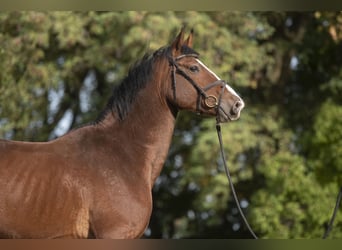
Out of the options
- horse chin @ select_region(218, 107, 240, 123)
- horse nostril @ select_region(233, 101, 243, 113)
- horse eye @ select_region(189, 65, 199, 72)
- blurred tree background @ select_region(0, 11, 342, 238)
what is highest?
horse eye @ select_region(189, 65, 199, 72)

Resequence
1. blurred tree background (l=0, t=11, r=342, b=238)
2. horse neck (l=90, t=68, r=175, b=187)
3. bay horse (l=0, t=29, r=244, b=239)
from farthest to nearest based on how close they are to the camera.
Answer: blurred tree background (l=0, t=11, r=342, b=238), horse neck (l=90, t=68, r=175, b=187), bay horse (l=0, t=29, r=244, b=239)

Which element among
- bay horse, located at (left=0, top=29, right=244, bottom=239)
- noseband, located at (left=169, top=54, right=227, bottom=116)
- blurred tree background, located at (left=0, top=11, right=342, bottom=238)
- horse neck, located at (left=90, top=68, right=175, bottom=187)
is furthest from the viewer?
blurred tree background, located at (left=0, top=11, right=342, bottom=238)

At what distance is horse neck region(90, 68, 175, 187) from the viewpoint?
4.46 metres

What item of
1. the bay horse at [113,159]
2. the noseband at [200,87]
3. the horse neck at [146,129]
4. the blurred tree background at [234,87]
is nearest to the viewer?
the bay horse at [113,159]

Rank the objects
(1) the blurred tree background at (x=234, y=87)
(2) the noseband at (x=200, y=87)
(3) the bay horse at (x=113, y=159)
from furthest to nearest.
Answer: (1) the blurred tree background at (x=234, y=87)
(2) the noseband at (x=200, y=87)
(3) the bay horse at (x=113, y=159)

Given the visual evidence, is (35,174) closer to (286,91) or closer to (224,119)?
(224,119)

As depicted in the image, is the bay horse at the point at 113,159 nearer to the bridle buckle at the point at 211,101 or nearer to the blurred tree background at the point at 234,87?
the bridle buckle at the point at 211,101

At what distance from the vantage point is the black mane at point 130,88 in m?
4.55

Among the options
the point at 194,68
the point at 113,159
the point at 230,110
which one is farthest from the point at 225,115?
the point at 113,159

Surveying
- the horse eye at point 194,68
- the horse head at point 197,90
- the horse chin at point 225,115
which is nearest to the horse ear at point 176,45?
the horse head at point 197,90

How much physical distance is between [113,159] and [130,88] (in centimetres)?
53

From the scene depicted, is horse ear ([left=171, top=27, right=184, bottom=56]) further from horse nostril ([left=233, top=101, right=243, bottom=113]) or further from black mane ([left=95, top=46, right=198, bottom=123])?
horse nostril ([left=233, top=101, right=243, bottom=113])

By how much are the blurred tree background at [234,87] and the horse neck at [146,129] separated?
6.32 m

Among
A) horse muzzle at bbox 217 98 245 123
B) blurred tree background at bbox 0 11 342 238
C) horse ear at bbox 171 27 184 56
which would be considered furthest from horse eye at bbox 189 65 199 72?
blurred tree background at bbox 0 11 342 238
